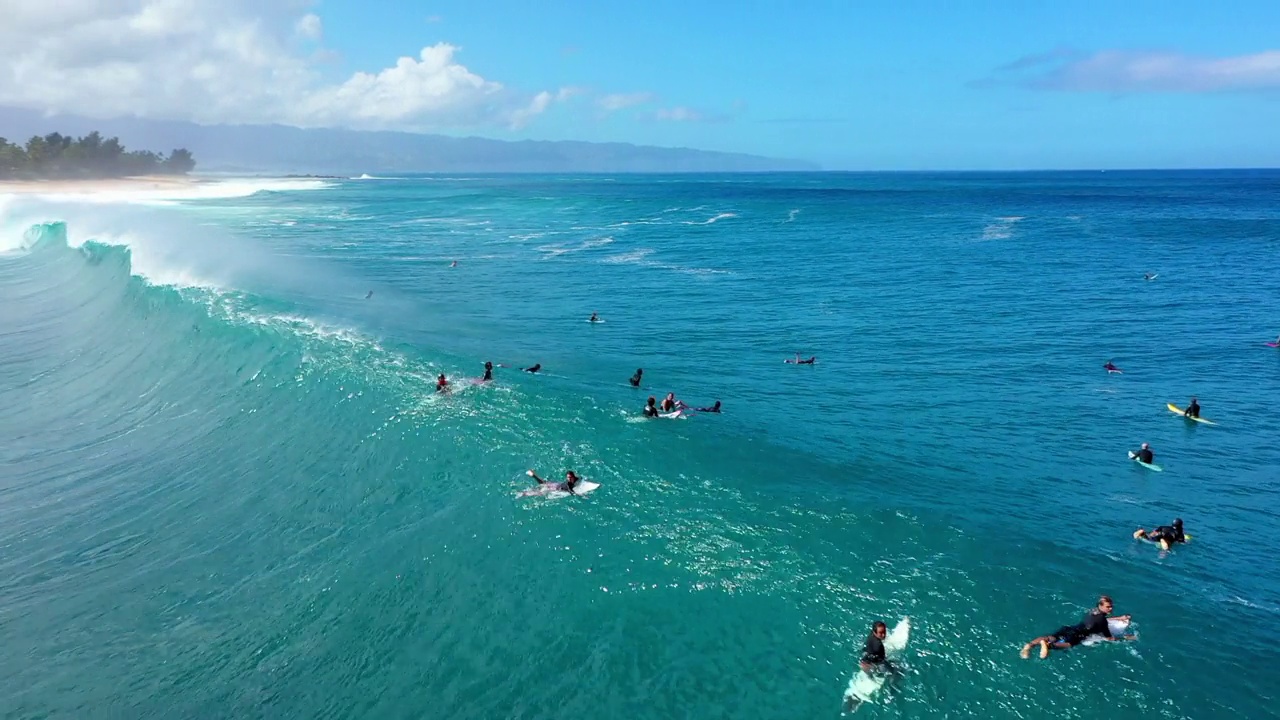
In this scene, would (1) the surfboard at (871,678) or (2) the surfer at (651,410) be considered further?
(2) the surfer at (651,410)

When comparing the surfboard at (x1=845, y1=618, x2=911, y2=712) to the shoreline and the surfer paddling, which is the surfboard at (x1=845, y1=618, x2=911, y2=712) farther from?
the shoreline

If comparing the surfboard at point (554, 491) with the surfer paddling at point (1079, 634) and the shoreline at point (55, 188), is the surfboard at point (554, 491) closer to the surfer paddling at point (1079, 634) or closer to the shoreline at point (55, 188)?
the surfer paddling at point (1079, 634)

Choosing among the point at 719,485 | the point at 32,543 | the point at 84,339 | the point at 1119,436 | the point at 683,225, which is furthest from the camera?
the point at 683,225

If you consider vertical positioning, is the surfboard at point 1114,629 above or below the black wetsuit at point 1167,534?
below

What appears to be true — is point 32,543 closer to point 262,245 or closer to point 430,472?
point 430,472

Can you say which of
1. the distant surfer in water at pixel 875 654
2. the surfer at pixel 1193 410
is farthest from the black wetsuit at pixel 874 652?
the surfer at pixel 1193 410

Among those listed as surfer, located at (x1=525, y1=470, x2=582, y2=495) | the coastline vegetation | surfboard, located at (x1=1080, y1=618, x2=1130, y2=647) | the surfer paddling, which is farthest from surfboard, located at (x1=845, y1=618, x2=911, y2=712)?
the coastline vegetation

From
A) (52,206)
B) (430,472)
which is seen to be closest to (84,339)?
(430,472)
